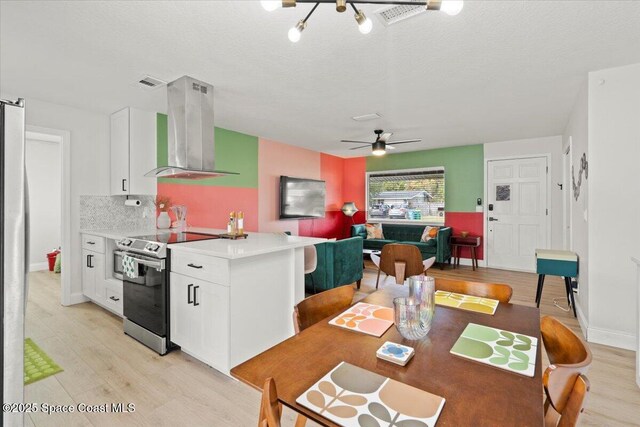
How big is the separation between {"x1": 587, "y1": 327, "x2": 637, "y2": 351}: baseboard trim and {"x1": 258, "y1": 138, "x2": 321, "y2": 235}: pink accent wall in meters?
4.61

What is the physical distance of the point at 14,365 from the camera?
4.19 ft

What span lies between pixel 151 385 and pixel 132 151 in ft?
9.28

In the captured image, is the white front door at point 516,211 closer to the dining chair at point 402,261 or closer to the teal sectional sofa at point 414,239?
the teal sectional sofa at point 414,239

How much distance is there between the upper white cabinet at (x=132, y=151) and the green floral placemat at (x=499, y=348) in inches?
157

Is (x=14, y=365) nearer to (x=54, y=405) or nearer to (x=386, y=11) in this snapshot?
(x=54, y=405)

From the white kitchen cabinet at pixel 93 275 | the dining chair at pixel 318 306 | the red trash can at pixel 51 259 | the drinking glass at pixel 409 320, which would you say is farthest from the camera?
the red trash can at pixel 51 259

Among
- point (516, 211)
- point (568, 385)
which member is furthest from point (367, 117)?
point (568, 385)

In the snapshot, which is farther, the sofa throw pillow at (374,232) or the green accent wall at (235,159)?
the sofa throw pillow at (374,232)

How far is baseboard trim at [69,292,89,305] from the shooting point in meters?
3.79

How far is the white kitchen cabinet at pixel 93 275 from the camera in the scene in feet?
11.5

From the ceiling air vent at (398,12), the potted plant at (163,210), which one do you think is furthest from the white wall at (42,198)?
the ceiling air vent at (398,12)

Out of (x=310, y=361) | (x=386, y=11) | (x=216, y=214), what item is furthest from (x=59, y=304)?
(x=386, y=11)

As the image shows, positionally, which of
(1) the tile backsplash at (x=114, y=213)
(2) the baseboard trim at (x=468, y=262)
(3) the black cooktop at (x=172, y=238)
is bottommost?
(2) the baseboard trim at (x=468, y=262)

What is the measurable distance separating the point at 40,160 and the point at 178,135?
4681mm
